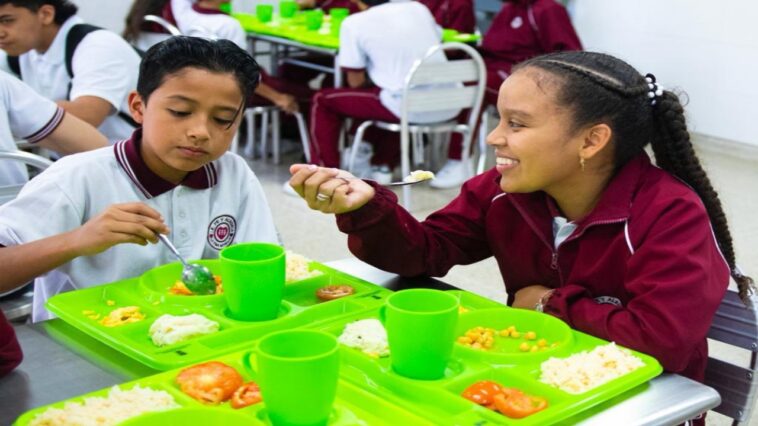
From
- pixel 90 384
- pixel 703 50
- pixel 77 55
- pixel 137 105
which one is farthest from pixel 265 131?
pixel 90 384

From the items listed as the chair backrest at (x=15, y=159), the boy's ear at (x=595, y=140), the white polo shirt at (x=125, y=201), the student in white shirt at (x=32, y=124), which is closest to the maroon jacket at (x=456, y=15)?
the student in white shirt at (x=32, y=124)

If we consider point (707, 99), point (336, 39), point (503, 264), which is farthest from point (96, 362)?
point (707, 99)

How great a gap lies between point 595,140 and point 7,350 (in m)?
0.95

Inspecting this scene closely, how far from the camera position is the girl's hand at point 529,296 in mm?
1519

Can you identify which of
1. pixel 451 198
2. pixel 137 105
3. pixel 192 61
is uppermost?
pixel 192 61

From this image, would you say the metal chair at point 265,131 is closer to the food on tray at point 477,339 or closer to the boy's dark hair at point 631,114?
the boy's dark hair at point 631,114

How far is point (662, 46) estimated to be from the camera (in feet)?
20.2

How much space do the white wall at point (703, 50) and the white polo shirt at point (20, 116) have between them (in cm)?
421

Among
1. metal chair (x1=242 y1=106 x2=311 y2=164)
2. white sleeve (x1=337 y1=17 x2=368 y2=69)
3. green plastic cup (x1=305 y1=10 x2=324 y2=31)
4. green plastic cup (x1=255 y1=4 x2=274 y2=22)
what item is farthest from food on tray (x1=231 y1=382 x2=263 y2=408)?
green plastic cup (x1=255 y1=4 x2=274 y2=22)

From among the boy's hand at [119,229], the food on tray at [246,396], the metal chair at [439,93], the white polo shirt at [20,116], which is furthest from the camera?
the metal chair at [439,93]

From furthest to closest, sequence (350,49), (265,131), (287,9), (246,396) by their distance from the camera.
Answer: (287,9) < (265,131) < (350,49) < (246,396)

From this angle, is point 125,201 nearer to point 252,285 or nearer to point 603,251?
point 252,285

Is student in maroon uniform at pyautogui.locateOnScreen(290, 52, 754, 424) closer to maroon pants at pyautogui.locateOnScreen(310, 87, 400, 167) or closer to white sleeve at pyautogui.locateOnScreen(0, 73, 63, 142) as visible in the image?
white sleeve at pyautogui.locateOnScreen(0, 73, 63, 142)

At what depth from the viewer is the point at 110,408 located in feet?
3.24
